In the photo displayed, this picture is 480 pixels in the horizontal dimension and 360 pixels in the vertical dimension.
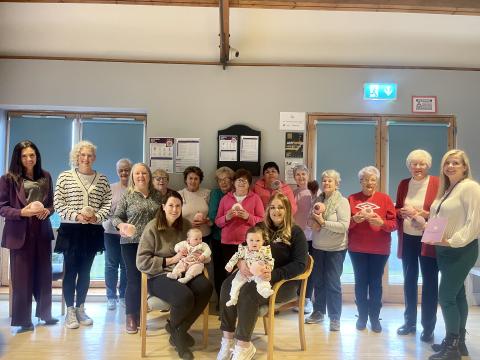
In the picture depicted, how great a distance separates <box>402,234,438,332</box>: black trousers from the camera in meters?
3.01

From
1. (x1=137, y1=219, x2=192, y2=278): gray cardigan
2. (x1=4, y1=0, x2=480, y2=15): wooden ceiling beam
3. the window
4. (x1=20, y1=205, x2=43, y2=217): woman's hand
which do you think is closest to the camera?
(x1=137, y1=219, x2=192, y2=278): gray cardigan

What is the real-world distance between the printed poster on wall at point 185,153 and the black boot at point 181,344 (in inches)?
68.1

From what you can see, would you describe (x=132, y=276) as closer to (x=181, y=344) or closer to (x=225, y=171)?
(x=181, y=344)

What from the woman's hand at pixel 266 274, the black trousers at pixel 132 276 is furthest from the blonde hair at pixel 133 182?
the woman's hand at pixel 266 274

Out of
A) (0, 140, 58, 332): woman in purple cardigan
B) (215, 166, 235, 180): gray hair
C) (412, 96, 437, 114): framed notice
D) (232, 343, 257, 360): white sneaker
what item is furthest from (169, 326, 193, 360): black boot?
(412, 96, 437, 114): framed notice

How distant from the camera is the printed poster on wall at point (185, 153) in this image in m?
3.96

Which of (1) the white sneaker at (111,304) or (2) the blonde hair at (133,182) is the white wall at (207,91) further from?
(1) the white sneaker at (111,304)

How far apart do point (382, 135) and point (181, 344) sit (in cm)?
286

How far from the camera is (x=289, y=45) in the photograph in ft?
12.9

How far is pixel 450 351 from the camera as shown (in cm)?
266

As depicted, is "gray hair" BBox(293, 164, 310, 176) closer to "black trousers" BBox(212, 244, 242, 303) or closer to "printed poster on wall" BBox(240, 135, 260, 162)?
"printed poster on wall" BBox(240, 135, 260, 162)

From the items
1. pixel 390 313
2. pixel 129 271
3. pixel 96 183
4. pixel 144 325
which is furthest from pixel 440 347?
pixel 96 183

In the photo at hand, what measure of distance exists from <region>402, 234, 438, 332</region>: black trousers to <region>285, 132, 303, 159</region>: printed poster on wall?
1.33 meters

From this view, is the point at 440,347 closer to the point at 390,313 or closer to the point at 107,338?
the point at 390,313
